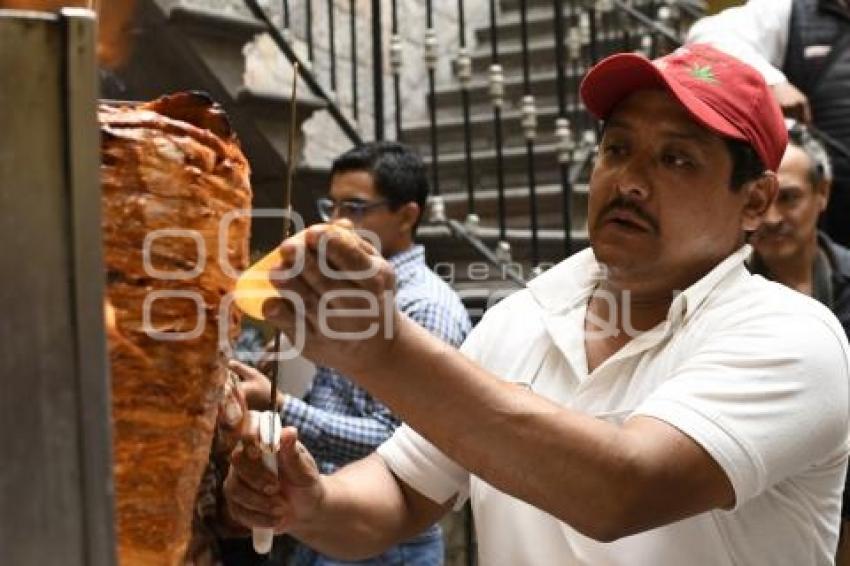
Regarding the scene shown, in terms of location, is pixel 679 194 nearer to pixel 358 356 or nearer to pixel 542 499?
pixel 542 499

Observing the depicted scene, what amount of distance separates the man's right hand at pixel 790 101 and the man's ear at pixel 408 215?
121 cm

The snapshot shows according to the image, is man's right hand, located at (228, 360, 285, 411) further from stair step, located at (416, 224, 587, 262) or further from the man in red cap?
stair step, located at (416, 224, 587, 262)

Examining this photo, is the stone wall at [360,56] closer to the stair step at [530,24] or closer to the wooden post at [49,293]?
the stair step at [530,24]

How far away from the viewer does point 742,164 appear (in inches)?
71.7

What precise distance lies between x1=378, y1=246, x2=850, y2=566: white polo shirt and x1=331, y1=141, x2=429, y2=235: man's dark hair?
1777 mm

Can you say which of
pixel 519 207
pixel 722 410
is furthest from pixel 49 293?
pixel 519 207

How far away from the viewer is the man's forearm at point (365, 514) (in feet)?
5.82

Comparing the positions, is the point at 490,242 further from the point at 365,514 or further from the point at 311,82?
the point at 365,514

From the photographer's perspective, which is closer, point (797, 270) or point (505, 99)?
point (797, 270)

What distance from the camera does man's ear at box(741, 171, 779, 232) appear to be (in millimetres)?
1861

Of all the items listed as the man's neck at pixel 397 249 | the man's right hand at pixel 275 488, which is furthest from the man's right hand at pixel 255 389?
the man's neck at pixel 397 249

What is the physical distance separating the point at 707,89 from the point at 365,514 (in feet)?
2.77

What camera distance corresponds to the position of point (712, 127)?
5.66 feet

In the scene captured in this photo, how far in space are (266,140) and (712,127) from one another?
9.99ft
